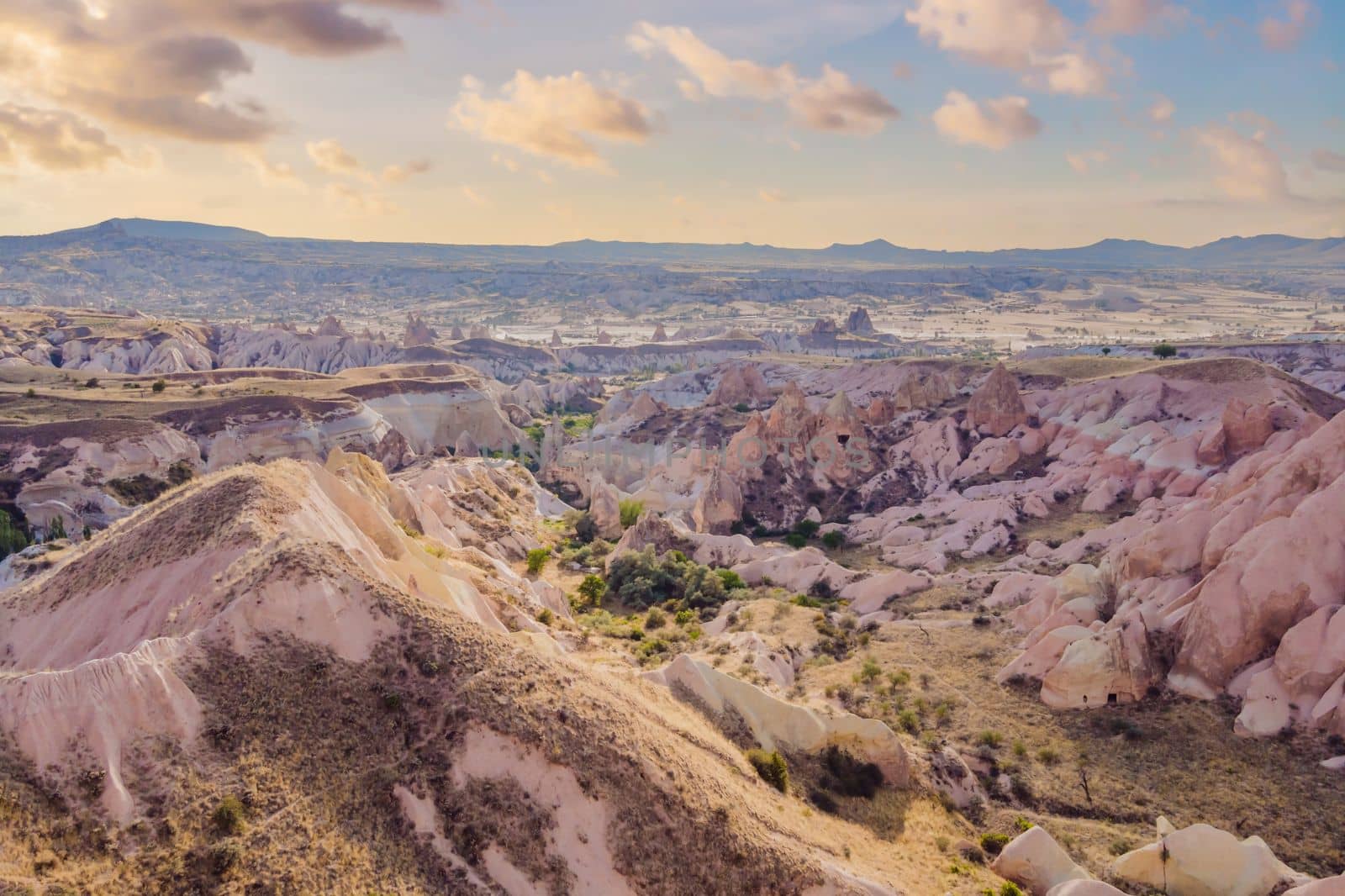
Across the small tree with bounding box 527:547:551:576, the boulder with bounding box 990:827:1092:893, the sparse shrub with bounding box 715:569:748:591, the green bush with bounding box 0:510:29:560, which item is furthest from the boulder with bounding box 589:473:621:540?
the boulder with bounding box 990:827:1092:893

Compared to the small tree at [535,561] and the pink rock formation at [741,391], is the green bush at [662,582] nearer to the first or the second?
the small tree at [535,561]

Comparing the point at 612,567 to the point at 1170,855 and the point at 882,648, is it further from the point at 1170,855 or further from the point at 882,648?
the point at 1170,855

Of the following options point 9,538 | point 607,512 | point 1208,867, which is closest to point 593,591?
point 607,512

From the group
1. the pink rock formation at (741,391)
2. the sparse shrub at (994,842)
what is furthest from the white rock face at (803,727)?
the pink rock formation at (741,391)

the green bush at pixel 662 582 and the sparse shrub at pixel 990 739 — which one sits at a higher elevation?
the sparse shrub at pixel 990 739

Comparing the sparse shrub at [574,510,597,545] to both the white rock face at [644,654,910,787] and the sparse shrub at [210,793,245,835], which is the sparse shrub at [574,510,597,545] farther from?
the sparse shrub at [210,793,245,835]

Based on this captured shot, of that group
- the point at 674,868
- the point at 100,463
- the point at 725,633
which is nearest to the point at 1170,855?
the point at 674,868
